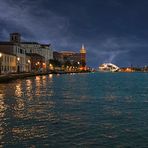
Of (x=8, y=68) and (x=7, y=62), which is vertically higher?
(x=7, y=62)

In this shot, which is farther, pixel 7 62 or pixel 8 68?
pixel 8 68

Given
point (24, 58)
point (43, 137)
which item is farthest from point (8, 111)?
point (24, 58)

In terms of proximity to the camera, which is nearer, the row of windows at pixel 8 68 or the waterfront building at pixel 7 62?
the waterfront building at pixel 7 62

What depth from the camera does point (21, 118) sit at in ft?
86.1

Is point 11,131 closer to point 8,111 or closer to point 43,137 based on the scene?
point 43,137

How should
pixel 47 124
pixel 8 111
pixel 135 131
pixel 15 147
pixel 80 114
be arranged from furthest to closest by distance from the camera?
1. pixel 8 111
2. pixel 80 114
3. pixel 47 124
4. pixel 135 131
5. pixel 15 147

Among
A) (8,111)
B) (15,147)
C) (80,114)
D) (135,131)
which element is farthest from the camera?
(8,111)

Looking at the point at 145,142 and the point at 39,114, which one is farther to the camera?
the point at 39,114

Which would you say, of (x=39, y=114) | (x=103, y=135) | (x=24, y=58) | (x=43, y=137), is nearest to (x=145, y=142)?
(x=103, y=135)

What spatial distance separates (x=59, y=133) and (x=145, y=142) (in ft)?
16.9

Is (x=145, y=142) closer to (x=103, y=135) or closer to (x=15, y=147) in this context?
(x=103, y=135)

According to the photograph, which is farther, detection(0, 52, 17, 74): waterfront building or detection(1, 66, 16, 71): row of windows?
detection(1, 66, 16, 71): row of windows

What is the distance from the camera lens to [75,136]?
1980 centimetres

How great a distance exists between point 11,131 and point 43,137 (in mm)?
2703
